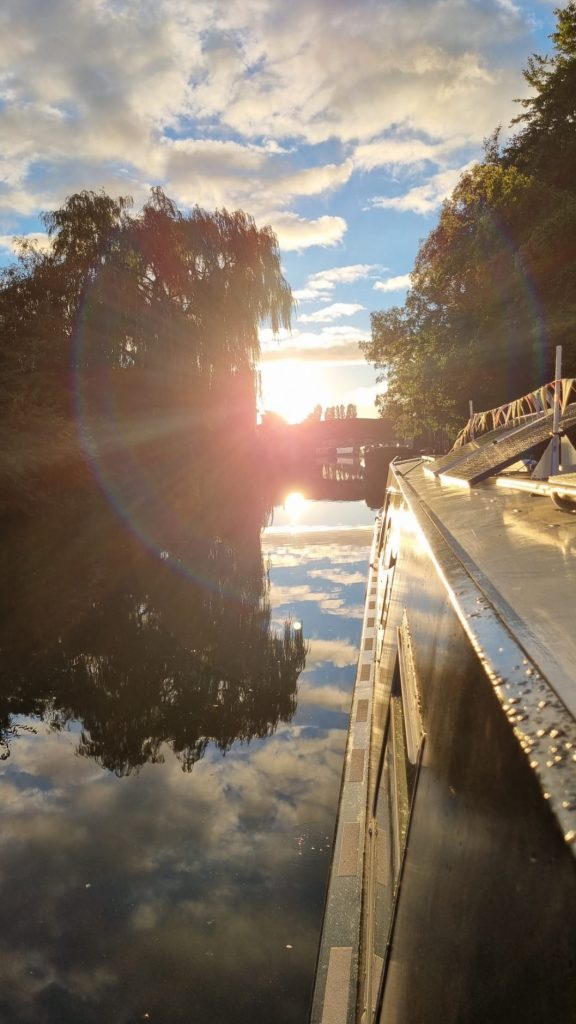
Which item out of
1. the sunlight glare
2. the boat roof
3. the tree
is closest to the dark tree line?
the tree

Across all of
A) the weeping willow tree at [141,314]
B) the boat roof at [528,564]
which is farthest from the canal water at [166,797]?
the weeping willow tree at [141,314]

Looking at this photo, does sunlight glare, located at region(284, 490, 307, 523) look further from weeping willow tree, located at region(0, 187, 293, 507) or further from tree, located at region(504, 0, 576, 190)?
tree, located at region(504, 0, 576, 190)

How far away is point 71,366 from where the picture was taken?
18.4 metres

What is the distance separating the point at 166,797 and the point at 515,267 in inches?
679

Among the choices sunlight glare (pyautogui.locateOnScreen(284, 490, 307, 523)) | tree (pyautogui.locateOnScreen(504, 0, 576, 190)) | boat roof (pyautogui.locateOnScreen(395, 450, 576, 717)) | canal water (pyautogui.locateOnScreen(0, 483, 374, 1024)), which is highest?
tree (pyautogui.locateOnScreen(504, 0, 576, 190))

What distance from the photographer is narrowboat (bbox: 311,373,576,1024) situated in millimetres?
809

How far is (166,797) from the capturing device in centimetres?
406

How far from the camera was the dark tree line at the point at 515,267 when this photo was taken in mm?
16234

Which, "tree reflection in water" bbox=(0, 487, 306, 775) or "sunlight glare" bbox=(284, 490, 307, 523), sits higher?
"sunlight glare" bbox=(284, 490, 307, 523)

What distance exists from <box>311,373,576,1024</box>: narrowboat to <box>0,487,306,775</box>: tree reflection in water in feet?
7.39

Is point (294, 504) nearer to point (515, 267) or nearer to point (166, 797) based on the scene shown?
point (515, 267)

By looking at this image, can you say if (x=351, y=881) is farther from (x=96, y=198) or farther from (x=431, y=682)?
(x=96, y=198)

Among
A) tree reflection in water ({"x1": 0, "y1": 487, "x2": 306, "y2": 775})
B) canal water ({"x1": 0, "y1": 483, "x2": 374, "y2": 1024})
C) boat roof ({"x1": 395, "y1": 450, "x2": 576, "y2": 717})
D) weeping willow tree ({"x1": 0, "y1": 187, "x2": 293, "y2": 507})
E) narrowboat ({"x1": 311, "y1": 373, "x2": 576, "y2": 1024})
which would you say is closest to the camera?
narrowboat ({"x1": 311, "y1": 373, "x2": 576, "y2": 1024})

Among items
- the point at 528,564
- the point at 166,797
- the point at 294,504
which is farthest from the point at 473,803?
the point at 294,504
